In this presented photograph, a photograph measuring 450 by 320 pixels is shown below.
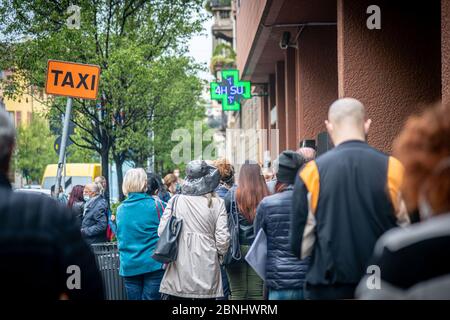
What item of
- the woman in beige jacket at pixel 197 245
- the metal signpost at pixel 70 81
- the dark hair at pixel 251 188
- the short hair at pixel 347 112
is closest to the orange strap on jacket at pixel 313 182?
the short hair at pixel 347 112

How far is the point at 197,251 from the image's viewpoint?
25.5 ft

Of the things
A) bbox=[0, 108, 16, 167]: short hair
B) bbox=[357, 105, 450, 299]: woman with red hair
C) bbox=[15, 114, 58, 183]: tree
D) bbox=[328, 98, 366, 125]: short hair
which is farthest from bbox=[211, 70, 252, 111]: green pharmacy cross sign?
bbox=[15, 114, 58, 183]: tree

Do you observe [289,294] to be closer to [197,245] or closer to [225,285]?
[197,245]

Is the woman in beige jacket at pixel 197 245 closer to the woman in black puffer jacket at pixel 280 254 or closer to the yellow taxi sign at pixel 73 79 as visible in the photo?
the woman in black puffer jacket at pixel 280 254

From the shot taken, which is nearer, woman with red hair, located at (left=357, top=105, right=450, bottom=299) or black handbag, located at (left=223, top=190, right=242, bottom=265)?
woman with red hair, located at (left=357, top=105, right=450, bottom=299)

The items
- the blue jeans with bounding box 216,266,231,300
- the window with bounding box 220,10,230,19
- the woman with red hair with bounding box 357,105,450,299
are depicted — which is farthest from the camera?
the window with bounding box 220,10,230,19

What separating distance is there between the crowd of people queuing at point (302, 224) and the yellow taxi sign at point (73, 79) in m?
1.77

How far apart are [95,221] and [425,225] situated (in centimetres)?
864

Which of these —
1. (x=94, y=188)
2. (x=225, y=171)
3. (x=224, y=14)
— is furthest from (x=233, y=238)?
(x=224, y=14)

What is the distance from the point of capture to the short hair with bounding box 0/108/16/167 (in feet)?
10.4

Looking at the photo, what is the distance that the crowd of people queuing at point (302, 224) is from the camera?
8.63 ft

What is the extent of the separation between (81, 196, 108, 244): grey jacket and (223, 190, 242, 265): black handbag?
2.92 m

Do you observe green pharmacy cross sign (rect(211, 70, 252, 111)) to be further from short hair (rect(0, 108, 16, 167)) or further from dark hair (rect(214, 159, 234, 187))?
short hair (rect(0, 108, 16, 167))
